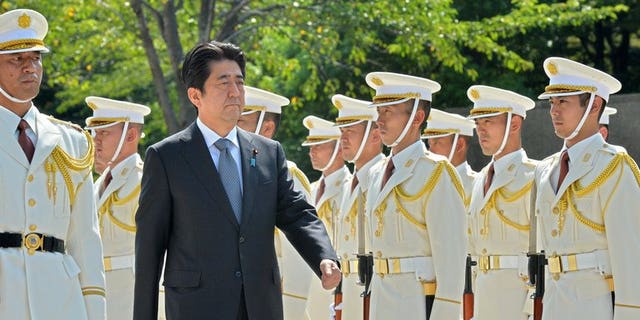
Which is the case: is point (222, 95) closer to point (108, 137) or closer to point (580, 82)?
point (580, 82)

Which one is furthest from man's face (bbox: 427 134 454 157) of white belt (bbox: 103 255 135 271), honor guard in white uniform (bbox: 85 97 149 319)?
white belt (bbox: 103 255 135 271)

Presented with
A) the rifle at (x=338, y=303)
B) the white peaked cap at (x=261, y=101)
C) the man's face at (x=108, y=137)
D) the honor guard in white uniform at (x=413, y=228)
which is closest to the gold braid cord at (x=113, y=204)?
the man's face at (x=108, y=137)

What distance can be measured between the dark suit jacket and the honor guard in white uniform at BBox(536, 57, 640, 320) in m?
1.91

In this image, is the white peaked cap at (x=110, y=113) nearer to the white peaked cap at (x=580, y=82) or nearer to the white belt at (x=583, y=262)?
the white peaked cap at (x=580, y=82)

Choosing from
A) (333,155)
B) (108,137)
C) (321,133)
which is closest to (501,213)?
(333,155)

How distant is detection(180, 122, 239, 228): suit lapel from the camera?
6633 millimetres

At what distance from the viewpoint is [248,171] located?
6758 mm

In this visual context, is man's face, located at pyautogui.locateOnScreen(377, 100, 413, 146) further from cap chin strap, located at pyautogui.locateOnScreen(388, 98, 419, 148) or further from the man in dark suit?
the man in dark suit

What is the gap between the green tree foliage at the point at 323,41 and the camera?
16.6 m

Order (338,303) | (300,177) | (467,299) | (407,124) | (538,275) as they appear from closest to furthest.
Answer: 1. (538,275)
2. (407,124)
3. (467,299)
4. (338,303)
5. (300,177)

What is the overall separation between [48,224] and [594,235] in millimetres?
2974

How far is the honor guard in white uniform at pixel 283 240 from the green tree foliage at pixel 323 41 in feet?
16.6

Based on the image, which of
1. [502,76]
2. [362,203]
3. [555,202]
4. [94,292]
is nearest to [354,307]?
[362,203]

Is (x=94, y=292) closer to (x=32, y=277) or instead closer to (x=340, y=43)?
(x=32, y=277)
